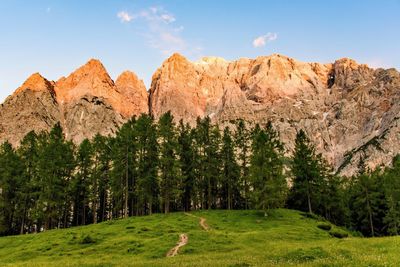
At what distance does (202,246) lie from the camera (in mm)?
35250

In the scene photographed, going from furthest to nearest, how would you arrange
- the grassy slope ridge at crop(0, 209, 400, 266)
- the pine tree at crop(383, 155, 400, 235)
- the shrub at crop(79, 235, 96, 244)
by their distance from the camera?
the pine tree at crop(383, 155, 400, 235), the shrub at crop(79, 235, 96, 244), the grassy slope ridge at crop(0, 209, 400, 266)

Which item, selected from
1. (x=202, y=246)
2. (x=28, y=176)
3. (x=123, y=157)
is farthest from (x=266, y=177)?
(x=28, y=176)

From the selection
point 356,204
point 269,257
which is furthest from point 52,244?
point 356,204

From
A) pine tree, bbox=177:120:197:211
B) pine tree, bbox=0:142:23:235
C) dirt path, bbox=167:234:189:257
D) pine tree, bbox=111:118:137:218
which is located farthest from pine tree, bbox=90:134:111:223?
dirt path, bbox=167:234:189:257

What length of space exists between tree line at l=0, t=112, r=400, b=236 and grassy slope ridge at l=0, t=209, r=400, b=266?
10.7 meters

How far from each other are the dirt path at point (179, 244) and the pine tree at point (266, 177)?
26.1 metres

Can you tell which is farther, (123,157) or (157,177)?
(123,157)

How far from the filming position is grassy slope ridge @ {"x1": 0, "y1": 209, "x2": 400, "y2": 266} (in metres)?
23.7

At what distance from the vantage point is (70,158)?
245 ft

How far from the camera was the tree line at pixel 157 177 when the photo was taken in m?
68.4

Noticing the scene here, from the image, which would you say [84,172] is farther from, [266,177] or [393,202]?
[393,202]

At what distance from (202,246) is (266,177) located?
3459 centimetres

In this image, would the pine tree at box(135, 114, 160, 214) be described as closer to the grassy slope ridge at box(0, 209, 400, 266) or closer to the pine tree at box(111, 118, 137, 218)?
the pine tree at box(111, 118, 137, 218)

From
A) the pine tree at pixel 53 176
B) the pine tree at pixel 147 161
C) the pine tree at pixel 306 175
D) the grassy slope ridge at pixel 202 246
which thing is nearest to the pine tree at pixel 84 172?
the pine tree at pixel 53 176
